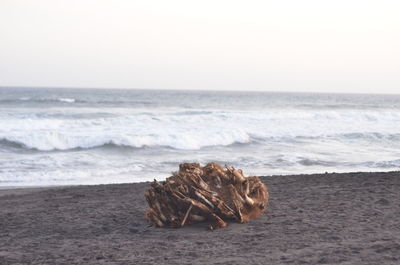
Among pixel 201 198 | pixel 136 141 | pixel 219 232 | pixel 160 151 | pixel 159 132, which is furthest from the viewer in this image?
pixel 159 132

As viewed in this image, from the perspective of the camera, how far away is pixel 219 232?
6.44m

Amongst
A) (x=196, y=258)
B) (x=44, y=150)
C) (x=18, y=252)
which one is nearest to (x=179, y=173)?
(x=196, y=258)

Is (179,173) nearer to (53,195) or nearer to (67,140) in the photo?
(53,195)

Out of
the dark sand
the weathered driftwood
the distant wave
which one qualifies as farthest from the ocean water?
the weathered driftwood

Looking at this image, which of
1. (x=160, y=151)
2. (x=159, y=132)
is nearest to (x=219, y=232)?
(x=160, y=151)

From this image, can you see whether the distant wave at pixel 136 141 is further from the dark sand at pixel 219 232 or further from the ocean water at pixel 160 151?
the dark sand at pixel 219 232

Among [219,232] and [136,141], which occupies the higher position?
[219,232]

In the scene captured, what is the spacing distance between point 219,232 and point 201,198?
495mm

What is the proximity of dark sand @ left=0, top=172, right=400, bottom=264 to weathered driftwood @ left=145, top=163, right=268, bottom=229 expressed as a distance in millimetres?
151

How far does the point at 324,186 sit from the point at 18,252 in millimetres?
Answer: 5649

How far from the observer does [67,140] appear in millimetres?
22609

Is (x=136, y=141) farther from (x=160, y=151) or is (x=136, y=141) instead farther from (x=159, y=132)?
(x=159, y=132)

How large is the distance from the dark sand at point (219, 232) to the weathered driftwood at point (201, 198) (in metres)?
0.15

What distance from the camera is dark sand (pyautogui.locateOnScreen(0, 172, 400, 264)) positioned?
5.39 m
